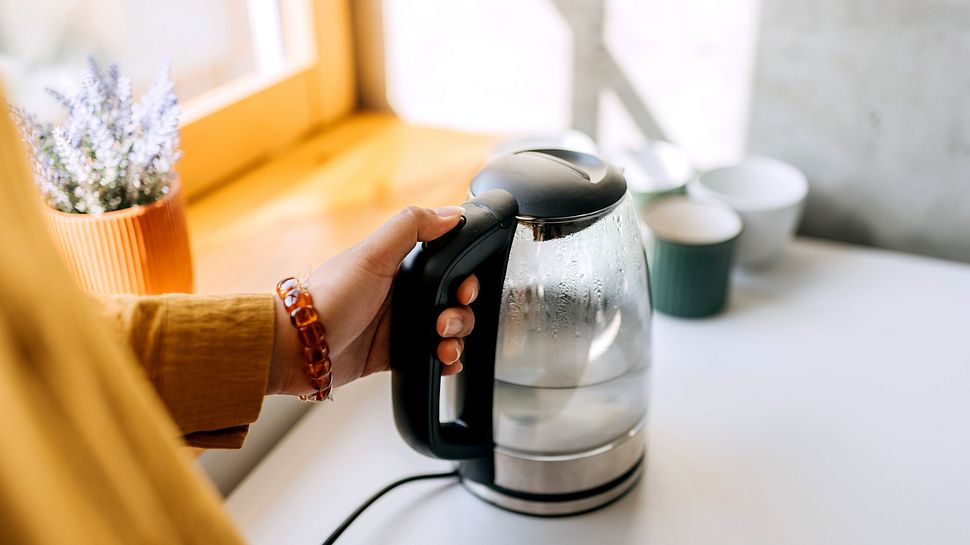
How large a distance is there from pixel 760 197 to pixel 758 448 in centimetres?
40

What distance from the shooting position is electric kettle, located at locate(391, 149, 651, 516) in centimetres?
58

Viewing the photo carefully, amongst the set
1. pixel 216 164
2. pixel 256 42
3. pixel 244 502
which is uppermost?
pixel 256 42

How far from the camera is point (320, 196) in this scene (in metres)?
1.09

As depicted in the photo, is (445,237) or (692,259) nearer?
(445,237)

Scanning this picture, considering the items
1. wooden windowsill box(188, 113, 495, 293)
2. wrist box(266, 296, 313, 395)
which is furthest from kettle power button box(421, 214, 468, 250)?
wooden windowsill box(188, 113, 495, 293)

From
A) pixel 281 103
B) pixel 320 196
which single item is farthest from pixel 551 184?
pixel 281 103

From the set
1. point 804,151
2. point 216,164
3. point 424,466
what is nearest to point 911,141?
point 804,151

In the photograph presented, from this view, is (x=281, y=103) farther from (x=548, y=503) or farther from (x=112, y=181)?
(x=548, y=503)

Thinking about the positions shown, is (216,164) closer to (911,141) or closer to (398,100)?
(398,100)

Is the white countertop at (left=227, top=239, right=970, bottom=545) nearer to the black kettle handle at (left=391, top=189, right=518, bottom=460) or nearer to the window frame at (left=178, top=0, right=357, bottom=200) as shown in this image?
the black kettle handle at (left=391, top=189, right=518, bottom=460)

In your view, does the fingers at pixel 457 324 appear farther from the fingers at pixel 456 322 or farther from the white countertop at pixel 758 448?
the white countertop at pixel 758 448

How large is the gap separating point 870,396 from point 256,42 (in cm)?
89

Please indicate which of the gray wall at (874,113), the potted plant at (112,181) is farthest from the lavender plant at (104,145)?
the gray wall at (874,113)

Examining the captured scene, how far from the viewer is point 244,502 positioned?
2.39 ft
